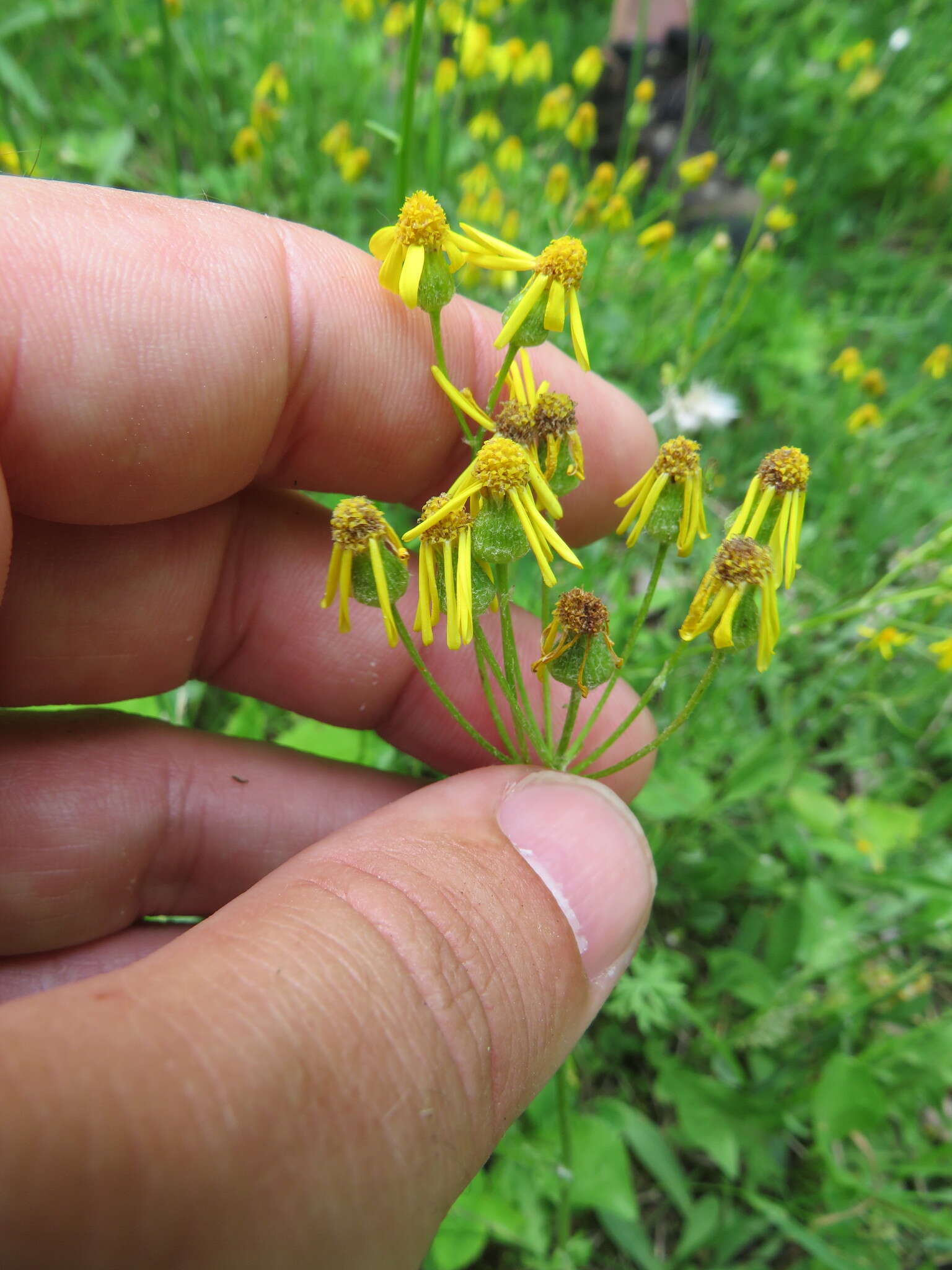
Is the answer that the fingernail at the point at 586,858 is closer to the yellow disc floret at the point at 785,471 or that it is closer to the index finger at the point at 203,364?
the yellow disc floret at the point at 785,471

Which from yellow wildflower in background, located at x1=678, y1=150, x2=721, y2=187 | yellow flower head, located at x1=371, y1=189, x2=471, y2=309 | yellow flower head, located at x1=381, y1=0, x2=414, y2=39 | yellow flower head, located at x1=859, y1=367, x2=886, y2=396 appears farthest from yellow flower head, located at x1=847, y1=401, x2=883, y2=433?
yellow flower head, located at x1=381, y1=0, x2=414, y2=39

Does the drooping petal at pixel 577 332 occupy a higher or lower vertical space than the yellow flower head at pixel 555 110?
lower

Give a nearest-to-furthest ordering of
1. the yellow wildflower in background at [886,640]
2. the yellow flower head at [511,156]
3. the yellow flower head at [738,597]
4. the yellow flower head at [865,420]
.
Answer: the yellow flower head at [738,597]
the yellow wildflower in background at [886,640]
the yellow flower head at [865,420]
the yellow flower head at [511,156]

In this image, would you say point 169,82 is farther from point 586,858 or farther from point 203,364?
point 586,858

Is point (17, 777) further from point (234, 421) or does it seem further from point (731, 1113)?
point (731, 1113)

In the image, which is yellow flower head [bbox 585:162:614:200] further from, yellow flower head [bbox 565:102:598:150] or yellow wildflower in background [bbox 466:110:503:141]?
yellow wildflower in background [bbox 466:110:503:141]

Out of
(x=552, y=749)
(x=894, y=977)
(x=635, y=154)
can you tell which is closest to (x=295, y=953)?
(x=552, y=749)

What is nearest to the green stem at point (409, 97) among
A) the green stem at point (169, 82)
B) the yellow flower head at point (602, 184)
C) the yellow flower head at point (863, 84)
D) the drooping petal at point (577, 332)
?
the drooping petal at point (577, 332)
